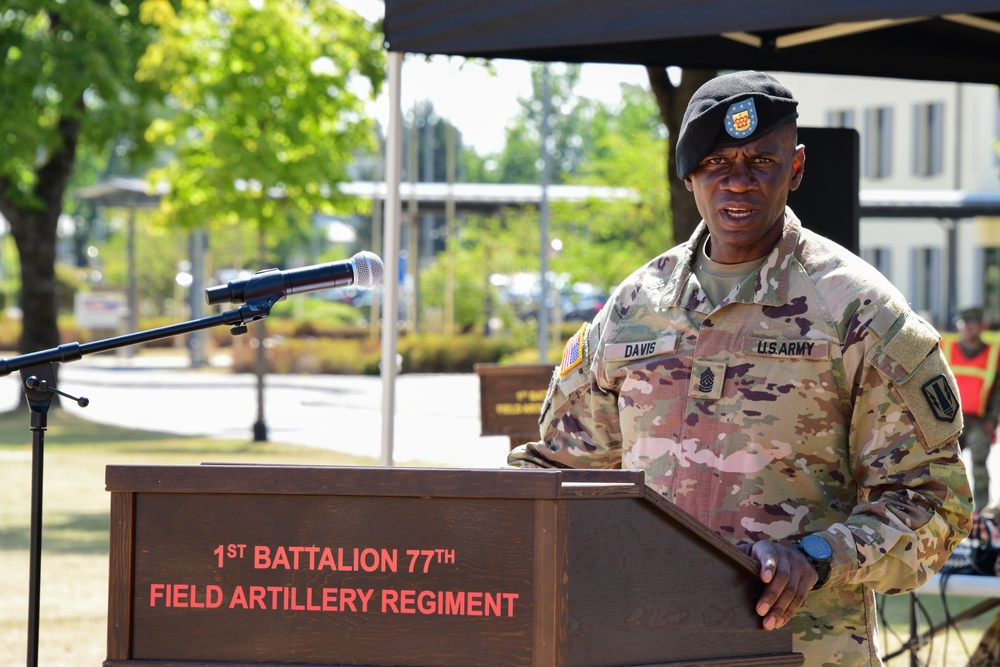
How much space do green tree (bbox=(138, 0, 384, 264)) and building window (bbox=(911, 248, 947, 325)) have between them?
30201 millimetres

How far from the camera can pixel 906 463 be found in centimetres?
239

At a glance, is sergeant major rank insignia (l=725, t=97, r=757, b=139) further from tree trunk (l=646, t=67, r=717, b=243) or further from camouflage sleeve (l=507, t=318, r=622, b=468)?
tree trunk (l=646, t=67, r=717, b=243)

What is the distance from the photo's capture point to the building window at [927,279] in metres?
42.5

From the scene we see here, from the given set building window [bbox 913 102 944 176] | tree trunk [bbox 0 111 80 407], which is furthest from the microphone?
building window [bbox 913 102 944 176]

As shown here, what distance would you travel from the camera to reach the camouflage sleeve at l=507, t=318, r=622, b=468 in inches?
112

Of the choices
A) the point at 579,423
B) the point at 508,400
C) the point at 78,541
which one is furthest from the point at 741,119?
the point at 78,541

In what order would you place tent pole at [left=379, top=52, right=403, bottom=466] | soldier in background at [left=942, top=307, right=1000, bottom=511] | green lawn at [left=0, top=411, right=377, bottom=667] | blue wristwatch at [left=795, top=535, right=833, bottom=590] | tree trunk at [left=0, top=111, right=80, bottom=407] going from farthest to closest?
tree trunk at [left=0, top=111, right=80, bottom=407] < soldier in background at [left=942, top=307, right=1000, bottom=511] < green lawn at [left=0, top=411, right=377, bottom=667] < tent pole at [left=379, top=52, right=403, bottom=466] < blue wristwatch at [left=795, top=535, right=833, bottom=590]

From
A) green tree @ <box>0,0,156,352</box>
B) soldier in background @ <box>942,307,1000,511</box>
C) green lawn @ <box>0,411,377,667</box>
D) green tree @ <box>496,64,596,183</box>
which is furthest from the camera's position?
green tree @ <box>496,64,596,183</box>

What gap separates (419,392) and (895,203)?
10876mm

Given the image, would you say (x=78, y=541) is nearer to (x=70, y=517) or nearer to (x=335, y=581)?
(x=70, y=517)

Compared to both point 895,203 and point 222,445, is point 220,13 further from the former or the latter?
point 895,203

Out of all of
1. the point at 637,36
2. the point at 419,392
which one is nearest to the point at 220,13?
the point at 419,392

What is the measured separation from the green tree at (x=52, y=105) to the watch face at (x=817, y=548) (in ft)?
52.9

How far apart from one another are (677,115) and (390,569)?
16.6 ft
